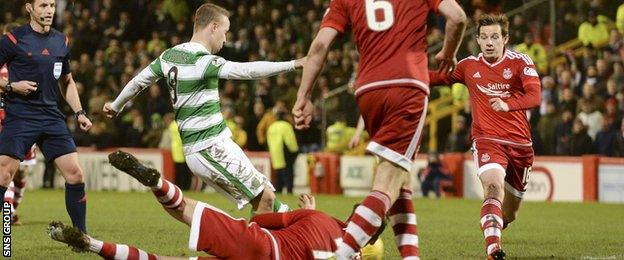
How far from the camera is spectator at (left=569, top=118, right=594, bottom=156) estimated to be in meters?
21.6

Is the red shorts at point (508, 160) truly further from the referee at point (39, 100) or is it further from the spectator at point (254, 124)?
the spectator at point (254, 124)

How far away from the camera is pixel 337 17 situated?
797 cm

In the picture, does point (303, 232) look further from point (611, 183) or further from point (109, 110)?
point (611, 183)

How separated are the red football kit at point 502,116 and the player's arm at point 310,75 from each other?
9.03 feet

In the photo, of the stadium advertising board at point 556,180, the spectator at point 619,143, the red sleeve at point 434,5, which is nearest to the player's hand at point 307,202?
the red sleeve at point 434,5

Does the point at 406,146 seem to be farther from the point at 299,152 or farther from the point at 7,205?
the point at 299,152

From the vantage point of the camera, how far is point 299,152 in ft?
82.4

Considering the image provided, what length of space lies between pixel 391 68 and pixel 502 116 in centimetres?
294

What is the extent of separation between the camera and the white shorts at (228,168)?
9523 mm

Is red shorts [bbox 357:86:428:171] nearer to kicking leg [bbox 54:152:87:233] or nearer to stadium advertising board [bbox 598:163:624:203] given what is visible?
kicking leg [bbox 54:152:87:233]

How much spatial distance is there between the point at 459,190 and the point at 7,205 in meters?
14.3

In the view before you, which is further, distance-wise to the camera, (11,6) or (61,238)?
(11,6)

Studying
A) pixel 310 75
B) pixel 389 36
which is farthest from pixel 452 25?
pixel 310 75

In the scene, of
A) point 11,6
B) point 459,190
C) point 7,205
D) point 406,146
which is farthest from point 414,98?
point 11,6
